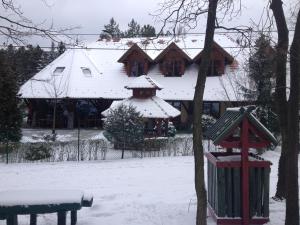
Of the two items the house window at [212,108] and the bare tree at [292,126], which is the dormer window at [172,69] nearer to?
the house window at [212,108]

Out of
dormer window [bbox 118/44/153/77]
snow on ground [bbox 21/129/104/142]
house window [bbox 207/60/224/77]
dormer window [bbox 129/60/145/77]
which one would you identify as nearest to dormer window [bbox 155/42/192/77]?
dormer window [bbox 118/44/153/77]

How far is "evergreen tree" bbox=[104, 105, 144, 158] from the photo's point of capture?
2272 centimetres

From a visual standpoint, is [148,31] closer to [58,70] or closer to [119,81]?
[119,81]

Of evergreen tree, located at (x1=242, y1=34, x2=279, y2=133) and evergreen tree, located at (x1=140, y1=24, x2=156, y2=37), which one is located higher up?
evergreen tree, located at (x1=140, y1=24, x2=156, y2=37)

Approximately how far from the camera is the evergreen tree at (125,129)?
894 inches

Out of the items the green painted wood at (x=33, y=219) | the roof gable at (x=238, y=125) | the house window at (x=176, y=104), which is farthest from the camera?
the house window at (x=176, y=104)

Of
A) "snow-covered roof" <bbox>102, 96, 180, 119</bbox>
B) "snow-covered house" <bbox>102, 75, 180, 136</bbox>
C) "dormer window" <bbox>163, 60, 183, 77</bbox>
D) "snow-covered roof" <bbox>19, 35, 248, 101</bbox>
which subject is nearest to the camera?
"snow-covered roof" <bbox>102, 96, 180, 119</bbox>

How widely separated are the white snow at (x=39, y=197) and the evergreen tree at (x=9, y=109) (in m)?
19.0

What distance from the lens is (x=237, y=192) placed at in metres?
8.60

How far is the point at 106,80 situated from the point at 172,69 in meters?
5.37

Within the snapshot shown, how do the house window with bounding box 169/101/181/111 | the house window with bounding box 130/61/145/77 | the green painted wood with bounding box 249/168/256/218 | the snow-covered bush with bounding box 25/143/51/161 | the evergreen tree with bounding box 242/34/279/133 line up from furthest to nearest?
1. the house window with bounding box 130/61/145/77
2. the house window with bounding box 169/101/181/111
3. the evergreen tree with bounding box 242/34/279/133
4. the snow-covered bush with bounding box 25/143/51/161
5. the green painted wood with bounding box 249/168/256/218

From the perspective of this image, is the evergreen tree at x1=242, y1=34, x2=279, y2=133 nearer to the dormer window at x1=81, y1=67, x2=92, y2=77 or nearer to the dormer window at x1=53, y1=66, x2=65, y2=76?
the dormer window at x1=81, y1=67, x2=92, y2=77

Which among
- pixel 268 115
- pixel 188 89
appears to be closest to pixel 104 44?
pixel 188 89

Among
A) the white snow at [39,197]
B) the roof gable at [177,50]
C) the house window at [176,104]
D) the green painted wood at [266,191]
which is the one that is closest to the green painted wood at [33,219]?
the white snow at [39,197]
